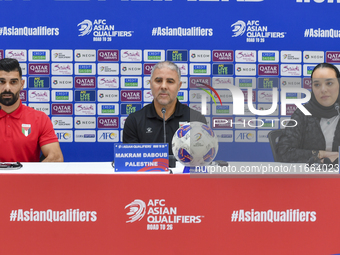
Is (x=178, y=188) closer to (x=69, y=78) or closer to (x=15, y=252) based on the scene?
(x=15, y=252)

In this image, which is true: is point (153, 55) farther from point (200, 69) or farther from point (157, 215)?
point (157, 215)

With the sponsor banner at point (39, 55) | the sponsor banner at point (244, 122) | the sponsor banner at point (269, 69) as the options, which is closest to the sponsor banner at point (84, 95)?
the sponsor banner at point (39, 55)

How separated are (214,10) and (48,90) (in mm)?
1784

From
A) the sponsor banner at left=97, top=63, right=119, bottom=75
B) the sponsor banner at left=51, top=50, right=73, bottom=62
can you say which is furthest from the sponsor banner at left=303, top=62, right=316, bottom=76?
the sponsor banner at left=51, top=50, right=73, bottom=62

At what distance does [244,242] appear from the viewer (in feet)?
3.79

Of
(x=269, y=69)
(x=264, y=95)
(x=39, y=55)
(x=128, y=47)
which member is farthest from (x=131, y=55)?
(x=264, y=95)

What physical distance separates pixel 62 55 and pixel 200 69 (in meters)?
1.35

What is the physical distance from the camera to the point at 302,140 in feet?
4.45

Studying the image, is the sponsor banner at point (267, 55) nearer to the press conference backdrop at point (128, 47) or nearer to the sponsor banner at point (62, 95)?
the press conference backdrop at point (128, 47)

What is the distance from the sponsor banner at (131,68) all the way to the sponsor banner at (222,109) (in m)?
1.81

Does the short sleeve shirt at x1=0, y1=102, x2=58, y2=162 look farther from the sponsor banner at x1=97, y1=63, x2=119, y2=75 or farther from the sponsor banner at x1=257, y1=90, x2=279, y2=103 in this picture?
the sponsor banner at x1=257, y1=90, x2=279, y2=103

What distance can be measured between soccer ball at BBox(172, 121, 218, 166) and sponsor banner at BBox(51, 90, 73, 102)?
6.51 feet

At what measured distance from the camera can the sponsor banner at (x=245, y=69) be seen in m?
2.87

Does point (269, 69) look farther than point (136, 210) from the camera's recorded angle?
Yes
